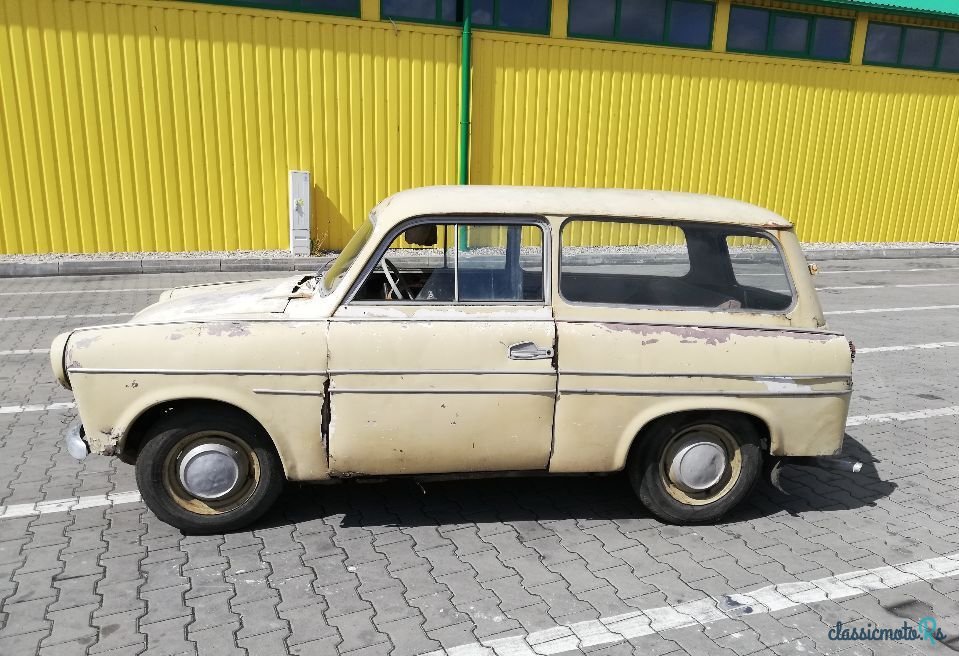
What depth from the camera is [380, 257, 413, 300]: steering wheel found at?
12.5 feet

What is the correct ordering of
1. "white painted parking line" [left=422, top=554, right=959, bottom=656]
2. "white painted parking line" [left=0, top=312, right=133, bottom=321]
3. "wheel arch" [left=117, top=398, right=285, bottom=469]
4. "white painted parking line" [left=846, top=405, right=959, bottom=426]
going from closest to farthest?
"white painted parking line" [left=422, top=554, right=959, bottom=656] < "wheel arch" [left=117, top=398, right=285, bottom=469] < "white painted parking line" [left=846, top=405, right=959, bottom=426] < "white painted parking line" [left=0, top=312, right=133, bottom=321]

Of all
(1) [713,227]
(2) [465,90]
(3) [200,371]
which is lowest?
(3) [200,371]

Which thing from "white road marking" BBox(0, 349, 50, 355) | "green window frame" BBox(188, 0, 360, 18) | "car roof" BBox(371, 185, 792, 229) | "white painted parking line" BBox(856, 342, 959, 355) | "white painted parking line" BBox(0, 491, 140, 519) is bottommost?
"white painted parking line" BBox(856, 342, 959, 355)

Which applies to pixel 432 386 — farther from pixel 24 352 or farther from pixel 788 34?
pixel 788 34

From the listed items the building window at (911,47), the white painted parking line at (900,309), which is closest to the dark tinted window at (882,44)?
the building window at (911,47)

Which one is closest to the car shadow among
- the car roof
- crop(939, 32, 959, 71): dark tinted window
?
the car roof

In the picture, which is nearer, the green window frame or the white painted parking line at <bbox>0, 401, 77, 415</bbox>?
the white painted parking line at <bbox>0, 401, 77, 415</bbox>

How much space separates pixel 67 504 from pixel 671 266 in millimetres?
3770

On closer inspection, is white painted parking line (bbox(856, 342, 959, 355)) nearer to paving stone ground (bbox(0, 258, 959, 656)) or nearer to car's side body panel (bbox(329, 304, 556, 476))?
paving stone ground (bbox(0, 258, 959, 656))

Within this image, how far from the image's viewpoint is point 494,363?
3.67 metres

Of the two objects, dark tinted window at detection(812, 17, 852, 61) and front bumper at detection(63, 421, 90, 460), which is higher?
dark tinted window at detection(812, 17, 852, 61)

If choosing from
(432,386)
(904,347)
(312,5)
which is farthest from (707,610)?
(312,5)

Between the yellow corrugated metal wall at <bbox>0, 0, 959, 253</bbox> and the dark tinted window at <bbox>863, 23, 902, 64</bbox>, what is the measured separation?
1.21 ft

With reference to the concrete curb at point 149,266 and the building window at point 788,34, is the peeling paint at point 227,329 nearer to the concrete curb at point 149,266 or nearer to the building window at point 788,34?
the concrete curb at point 149,266
